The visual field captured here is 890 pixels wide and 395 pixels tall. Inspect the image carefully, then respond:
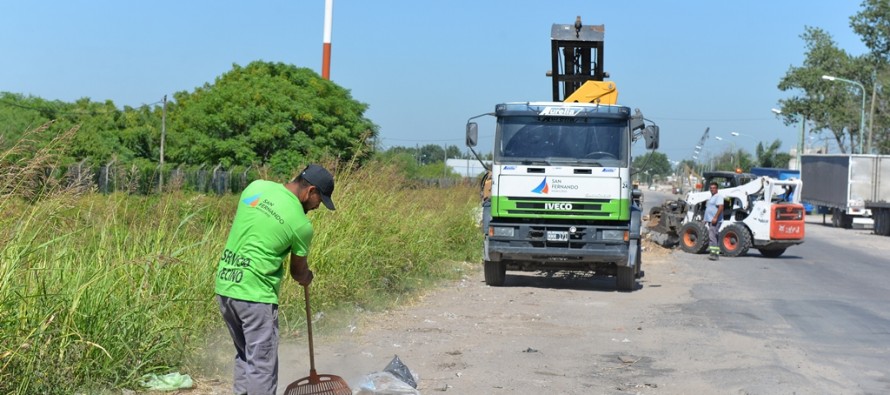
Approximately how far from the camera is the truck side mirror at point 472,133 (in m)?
15.2

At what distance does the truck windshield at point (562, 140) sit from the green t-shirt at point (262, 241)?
30.4 ft

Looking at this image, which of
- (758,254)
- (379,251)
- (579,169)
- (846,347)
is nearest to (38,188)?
(379,251)

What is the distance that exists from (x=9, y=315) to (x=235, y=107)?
40.2m

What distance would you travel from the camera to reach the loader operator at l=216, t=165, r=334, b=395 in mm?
5863

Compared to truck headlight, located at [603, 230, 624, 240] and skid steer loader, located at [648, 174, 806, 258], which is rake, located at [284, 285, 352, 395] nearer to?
truck headlight, located at [603, 230, 624, 240]

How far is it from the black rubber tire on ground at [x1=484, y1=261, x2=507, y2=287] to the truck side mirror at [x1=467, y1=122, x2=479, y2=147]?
5.88ft

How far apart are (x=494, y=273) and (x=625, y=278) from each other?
195 cm

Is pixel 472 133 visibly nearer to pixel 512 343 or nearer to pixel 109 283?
pixel 512 343

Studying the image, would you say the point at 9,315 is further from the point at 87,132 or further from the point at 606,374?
the point at 87,132

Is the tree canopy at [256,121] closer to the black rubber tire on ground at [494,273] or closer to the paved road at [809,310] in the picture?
the paved road at [809,310]

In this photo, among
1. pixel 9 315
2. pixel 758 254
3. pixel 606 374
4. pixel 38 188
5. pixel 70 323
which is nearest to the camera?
pixel 9 315

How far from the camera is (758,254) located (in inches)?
977

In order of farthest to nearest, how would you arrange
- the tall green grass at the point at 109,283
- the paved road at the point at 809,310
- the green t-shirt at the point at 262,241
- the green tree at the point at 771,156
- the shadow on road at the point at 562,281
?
the green tree at the point at 771,156 < the shadow on road at the point at 562,281 < the paved road at the point at 809,310 < the tall green grass at the point at 109,283 < the green t-shirt at the point at 262,241

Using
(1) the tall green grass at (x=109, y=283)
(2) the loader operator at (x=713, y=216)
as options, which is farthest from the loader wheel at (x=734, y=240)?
(1) the tall green grass at (x=109, y=283)
